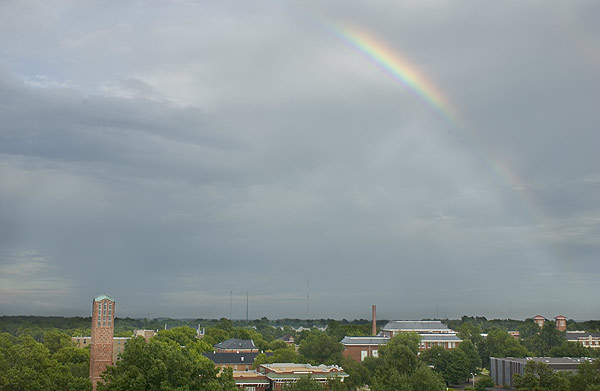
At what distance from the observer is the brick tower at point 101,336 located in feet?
266

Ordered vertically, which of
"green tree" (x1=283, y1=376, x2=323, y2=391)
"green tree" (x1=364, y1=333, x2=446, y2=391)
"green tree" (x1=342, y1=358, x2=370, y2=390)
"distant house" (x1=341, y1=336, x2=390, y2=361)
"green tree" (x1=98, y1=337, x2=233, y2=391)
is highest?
"green tree" (x1=98, y1=337, x2=233, y2=391)

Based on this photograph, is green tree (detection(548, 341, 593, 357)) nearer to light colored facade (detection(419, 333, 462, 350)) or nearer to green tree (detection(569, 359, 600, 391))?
light colored facade (detection(419, 333, 462, 350))

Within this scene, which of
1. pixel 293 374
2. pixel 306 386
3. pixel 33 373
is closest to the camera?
pixel 33 373

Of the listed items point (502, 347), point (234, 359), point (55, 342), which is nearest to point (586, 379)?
point (502, 347)

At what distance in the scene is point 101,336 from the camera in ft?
271

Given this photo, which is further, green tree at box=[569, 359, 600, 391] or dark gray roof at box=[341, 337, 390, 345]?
dark gray roof at box=[341, 337, 390, 345]

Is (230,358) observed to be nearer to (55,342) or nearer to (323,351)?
(323,351)

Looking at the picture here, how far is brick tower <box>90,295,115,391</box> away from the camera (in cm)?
8106

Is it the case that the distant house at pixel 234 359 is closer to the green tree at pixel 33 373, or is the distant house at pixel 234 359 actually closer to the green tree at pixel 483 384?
the green tree at pixel 483 384

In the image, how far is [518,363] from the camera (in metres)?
103

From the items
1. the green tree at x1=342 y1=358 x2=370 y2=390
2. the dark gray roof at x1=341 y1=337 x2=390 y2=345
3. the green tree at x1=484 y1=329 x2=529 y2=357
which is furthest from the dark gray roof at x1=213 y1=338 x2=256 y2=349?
the green tree at x1=484 y1=329 x2=529 y2=357

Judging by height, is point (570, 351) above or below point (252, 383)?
above

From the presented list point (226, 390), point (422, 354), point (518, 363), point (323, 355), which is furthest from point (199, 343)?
point (226, 390)

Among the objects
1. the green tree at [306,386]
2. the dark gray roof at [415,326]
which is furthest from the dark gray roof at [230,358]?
the dark gray roof at [415,326]
